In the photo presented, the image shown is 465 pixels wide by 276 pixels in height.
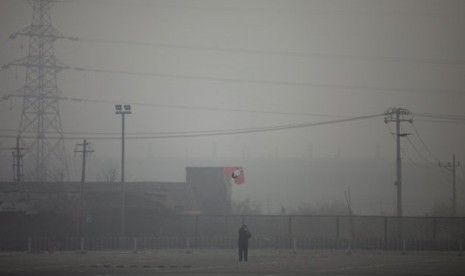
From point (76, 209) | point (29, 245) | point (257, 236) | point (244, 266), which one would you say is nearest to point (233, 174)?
point (257, 236)

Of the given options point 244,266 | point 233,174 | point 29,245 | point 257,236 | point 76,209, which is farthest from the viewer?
point 233,174

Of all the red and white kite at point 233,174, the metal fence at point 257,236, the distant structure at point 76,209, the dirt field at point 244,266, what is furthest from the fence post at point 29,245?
the red and white kite at point 233,174

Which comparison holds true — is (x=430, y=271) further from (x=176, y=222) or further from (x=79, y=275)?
(x=176, y=222)

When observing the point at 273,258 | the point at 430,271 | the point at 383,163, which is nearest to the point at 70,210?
the point at 273,258

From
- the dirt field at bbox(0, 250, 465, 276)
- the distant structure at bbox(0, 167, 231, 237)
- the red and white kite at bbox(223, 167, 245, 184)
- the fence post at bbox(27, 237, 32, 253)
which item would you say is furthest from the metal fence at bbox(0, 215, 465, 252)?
the red and white kite at bbox(223, 167, 245, 184)

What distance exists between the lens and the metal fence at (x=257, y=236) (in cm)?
5269

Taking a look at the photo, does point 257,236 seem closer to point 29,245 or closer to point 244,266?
point 29,245

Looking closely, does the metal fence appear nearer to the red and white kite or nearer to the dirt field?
the dirt field

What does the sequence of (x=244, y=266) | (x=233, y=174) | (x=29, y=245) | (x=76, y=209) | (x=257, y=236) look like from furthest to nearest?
(x=233, y=174) < (x=257, y=236) < (x=76, y=209) < (x=29, y=245) < (x=244, y=266)

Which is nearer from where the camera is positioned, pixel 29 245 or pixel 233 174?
pixel 29 245

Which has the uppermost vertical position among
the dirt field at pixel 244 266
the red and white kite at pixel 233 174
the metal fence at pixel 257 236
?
the red and white kite at pixel 233 174

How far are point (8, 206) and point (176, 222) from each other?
16.1m

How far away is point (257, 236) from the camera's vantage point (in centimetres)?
6581

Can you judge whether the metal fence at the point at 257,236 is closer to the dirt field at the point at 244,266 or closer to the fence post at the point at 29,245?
the fence post at the point at 29,245
